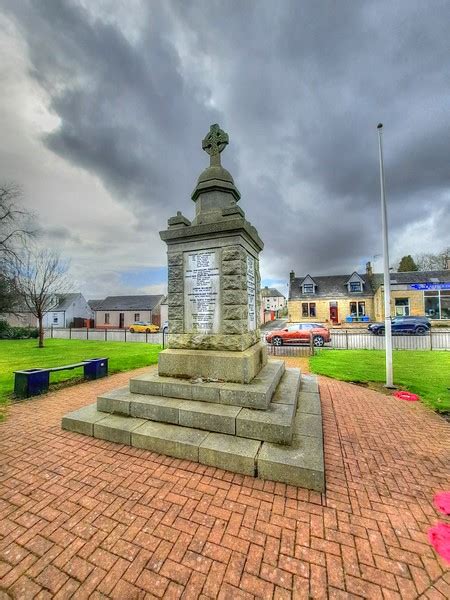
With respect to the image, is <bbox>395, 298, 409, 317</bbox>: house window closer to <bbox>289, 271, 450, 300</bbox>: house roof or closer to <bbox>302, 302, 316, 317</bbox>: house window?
<bbox>289, 271, 450, 300</bbox>: house roof

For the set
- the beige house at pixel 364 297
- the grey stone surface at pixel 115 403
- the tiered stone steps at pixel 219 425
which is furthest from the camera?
the beige house at pixel 364 297

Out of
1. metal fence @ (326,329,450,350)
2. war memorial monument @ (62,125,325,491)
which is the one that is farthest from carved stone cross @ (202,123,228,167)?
metal fence @ (326,329,450,350)

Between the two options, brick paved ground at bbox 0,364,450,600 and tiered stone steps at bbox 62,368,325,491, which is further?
tiered stone steps at bbox 62,368,325,491

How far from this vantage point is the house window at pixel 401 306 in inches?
1146

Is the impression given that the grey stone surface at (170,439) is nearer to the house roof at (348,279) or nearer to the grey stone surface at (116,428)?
the grey stone surface at (116,428)

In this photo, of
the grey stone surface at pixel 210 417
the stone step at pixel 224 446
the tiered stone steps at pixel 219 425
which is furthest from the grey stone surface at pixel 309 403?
the grey stone surface at pixel 210 417

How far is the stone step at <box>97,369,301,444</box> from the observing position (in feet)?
12.3

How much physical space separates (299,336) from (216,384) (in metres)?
14.4

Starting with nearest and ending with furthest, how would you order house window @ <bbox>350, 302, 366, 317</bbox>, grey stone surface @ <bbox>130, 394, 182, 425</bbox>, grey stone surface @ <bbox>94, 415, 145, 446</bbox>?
grey stone surface @ <bbox>94, 415, 145, 446</bbox> < grey stone surface @ <bbox>130, 394, 182, 425</bbox> < house window @ <bbox>350, 302, 366, 317</bbox>

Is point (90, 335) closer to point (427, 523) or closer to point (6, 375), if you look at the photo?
point (6, 375)

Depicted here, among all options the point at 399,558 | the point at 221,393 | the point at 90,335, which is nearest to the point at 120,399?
the point at 221,393

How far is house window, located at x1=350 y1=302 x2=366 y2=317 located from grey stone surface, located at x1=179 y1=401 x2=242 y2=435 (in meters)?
32.5

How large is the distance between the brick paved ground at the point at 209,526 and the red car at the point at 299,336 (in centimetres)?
1396

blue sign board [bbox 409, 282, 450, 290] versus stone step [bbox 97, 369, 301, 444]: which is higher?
blue sign board [bbox 409, 282, 450, 290]
